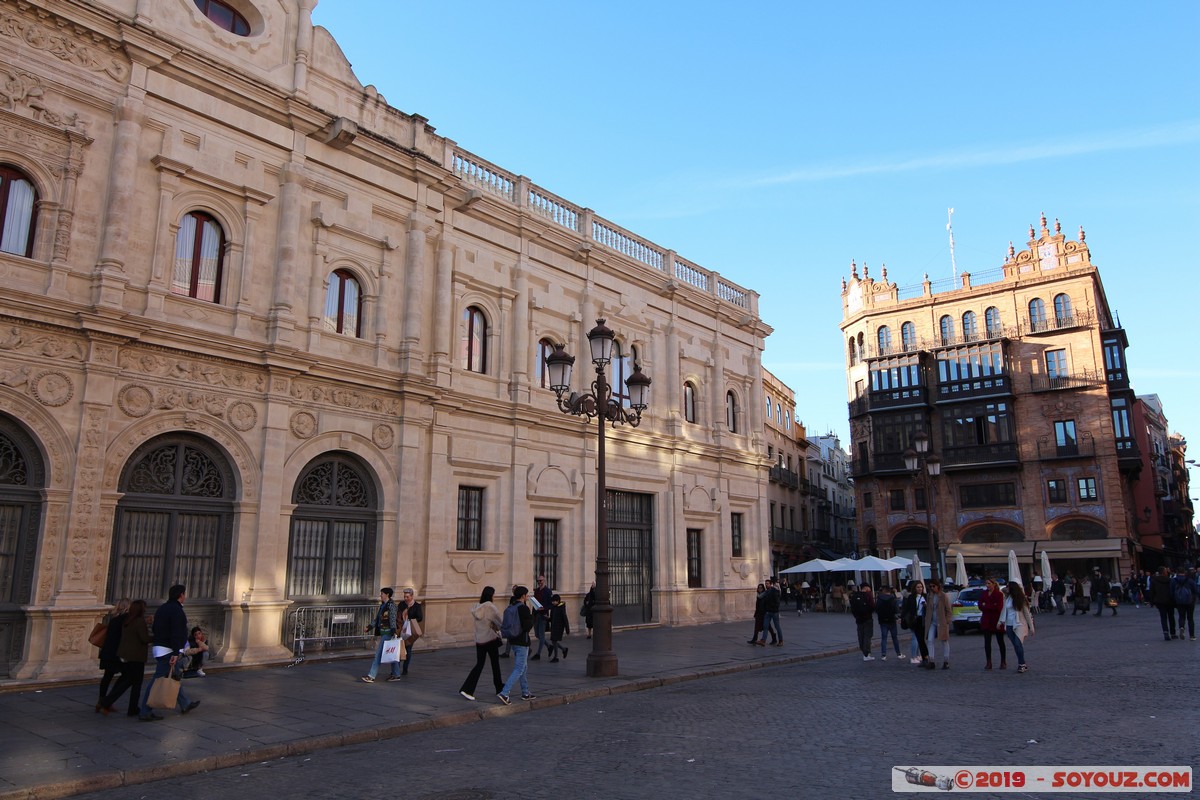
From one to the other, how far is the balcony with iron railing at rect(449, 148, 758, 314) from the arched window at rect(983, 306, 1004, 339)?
24897 millimetres

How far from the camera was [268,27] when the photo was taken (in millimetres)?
18062

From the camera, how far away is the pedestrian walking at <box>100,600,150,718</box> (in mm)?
10305

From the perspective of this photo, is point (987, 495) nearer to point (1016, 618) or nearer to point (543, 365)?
point (543, 365)

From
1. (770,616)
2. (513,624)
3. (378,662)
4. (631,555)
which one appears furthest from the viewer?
(631,555)

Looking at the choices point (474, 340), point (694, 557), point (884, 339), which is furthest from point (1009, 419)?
point (474, 340)

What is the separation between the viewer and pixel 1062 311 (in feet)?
159

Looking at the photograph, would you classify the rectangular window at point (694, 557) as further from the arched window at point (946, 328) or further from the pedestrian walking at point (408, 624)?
the arched window at point (946, 328)

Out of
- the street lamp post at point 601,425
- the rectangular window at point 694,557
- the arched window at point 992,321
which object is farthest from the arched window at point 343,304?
the arched window at point 992,321

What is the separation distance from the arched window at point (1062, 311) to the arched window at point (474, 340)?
3992 cm

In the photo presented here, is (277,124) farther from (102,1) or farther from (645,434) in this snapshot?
(645,434)

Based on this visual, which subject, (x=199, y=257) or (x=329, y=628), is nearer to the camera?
(x=199, y=257)

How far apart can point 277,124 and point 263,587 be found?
9821 millimetres

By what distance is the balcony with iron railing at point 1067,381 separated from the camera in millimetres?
46634

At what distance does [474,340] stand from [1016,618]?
558 inches
